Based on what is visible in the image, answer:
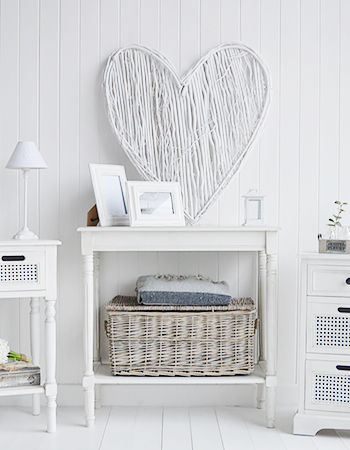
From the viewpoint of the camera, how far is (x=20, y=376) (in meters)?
Answer: 2.39

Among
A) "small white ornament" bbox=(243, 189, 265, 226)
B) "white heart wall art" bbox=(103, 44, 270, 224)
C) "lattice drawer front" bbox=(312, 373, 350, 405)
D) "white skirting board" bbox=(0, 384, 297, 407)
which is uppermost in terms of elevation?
"white heart wall art" bbox=(103, 44, 270, 224)

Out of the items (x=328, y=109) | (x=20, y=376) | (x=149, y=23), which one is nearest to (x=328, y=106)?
(x=328, y=109)

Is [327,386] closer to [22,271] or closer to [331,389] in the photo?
[331,389]

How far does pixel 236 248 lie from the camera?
7.74ft

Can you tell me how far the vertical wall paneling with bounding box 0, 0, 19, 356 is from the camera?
2.74 m

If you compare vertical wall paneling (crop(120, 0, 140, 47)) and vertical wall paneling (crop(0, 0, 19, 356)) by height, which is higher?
vertical wall paneling (crop(120, 0, 140, 47))

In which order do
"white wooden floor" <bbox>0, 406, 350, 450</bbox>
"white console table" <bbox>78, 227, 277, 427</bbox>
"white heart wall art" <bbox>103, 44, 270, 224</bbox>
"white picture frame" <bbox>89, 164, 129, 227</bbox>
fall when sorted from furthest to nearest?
"white heart wall art" <bbox>103, 44, 270, 224</bbox>
"white picture frame" <bbox>89, 164, 129, 227</bbox>
"white console table" <bbox>78, 227, 277, 427</bbox>
"white wooden floor" <bbox>0, 406, 350, 450</bbox>

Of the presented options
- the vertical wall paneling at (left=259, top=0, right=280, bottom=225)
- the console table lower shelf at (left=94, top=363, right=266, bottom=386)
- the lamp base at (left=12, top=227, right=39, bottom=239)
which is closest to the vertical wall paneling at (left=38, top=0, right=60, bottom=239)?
the lamp base at (left=12, top=227, right=39, bottom=239)

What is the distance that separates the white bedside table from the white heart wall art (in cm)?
65

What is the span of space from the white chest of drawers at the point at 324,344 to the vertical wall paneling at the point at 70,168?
3.60 feet

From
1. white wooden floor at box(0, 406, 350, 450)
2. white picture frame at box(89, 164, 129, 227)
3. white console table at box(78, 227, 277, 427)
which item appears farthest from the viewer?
white picture frame at box(89, 164, 129, 227)

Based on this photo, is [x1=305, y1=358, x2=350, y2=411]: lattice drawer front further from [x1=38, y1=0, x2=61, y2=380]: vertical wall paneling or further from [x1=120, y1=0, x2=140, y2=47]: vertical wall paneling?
[x1=120, y1=0, x2=140, y2=47]: vertical wall paneling

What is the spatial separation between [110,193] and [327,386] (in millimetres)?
1261

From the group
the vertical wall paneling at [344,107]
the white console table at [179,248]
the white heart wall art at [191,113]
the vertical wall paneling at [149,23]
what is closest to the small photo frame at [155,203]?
the white console table at [179,248]
